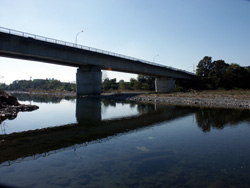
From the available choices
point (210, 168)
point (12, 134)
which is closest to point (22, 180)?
point (210, 168)

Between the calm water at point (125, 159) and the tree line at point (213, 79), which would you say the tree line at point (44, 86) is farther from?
the calm water at point (125, 159)

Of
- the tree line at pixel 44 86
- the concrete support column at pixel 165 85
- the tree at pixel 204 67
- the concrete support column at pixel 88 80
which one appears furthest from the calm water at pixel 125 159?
the tree line at pixel 44 86

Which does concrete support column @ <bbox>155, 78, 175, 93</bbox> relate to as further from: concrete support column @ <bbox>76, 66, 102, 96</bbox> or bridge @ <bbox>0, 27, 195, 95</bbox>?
concrete support column @ <bbox>76, 66, 102, 96</bbox>

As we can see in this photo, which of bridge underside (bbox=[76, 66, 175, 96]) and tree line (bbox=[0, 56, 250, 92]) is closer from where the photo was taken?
bridge underside (bbox=[76, 66, 175, 96])

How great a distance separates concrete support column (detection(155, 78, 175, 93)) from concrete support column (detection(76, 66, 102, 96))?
34.3 m

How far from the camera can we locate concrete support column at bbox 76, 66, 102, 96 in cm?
4666

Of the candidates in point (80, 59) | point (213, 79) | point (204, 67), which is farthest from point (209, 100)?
point (204, 67)

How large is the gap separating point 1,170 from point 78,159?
7.75 ft

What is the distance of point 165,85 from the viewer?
74.1m

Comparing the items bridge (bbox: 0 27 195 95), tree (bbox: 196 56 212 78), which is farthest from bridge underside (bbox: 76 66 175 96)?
tree (bbox: 196 56 212 78)

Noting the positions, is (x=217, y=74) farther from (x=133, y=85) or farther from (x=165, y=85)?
(x=133, y=85)

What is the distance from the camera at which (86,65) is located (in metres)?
48.1

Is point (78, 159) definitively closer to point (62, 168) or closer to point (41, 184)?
point (62, 168)

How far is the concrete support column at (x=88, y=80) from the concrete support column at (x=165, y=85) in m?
34.3
